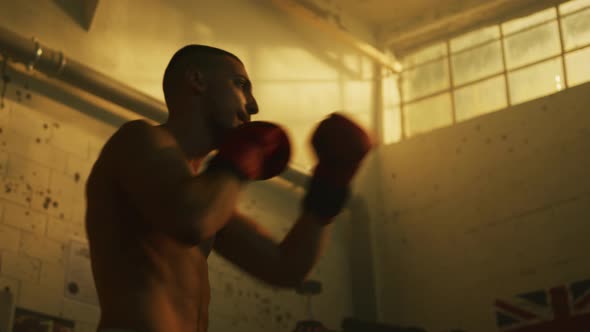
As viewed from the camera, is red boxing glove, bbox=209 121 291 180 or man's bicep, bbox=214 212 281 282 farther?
man's bicep, bbox=214 212 281 282

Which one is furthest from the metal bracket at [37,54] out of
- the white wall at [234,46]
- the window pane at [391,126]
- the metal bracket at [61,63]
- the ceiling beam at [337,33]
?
the window pane at [391,126]

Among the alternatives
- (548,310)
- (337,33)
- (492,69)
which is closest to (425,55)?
(492,69)

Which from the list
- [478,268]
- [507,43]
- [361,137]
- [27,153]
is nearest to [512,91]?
[507,43]

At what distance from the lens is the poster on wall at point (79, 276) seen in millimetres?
4179

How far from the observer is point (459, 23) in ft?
21.4

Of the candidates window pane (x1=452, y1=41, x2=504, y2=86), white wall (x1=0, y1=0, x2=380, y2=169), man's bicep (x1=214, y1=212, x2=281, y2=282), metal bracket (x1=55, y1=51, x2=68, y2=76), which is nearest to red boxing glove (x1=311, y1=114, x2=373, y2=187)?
man's bicep (x1=214, y1=212, x2=281, y2=282)

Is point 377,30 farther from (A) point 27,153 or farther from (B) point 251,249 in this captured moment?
(B) point 251,249

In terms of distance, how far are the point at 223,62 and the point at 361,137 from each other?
414mm

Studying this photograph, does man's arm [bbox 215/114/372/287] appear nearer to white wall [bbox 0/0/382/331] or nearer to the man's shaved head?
the man's shaved head

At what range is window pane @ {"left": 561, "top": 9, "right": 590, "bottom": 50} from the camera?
5844mm

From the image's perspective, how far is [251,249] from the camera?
2299mm

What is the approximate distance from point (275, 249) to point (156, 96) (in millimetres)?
2890

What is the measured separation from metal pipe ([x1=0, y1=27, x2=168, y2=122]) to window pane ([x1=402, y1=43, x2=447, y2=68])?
8.34 ft

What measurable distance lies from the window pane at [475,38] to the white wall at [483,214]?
0.65 meters
